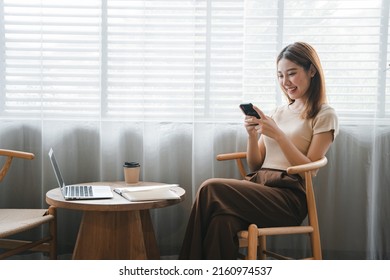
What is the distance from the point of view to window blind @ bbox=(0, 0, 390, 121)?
2514 millimetres

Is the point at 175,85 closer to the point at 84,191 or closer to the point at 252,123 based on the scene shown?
the point at 252,123

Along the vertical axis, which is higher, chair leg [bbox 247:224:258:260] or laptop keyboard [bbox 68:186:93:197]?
laptop keyboard [bbox 68:186:93:197]

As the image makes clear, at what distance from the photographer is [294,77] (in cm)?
223

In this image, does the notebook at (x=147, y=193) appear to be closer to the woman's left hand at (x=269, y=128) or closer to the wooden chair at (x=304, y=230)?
the wooden chair at (x=304, y=230)

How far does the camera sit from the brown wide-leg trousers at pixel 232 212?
1.93 metres

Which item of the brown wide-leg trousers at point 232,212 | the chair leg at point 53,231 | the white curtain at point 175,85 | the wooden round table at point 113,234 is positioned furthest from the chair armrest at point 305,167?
the chair leg at point 53,231

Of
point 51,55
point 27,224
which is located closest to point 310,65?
point 51,55

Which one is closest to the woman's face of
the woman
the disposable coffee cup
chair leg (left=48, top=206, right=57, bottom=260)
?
the woman

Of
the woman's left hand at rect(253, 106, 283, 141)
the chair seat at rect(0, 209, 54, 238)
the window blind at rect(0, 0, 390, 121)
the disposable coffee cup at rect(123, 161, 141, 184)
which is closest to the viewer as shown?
the chair seat at rect(0, 209, 54, 238)

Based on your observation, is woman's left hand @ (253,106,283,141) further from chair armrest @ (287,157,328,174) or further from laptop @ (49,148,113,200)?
laptop @ (49,148,113,200)

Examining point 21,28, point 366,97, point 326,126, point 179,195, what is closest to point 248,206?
point 179,195

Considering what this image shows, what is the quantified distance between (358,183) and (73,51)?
1.67 meters

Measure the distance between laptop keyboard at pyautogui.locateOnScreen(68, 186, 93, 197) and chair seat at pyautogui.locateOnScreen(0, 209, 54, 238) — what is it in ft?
0.52

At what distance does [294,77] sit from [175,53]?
2.15 feet
